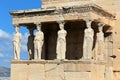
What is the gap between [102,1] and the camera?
21.5 meters

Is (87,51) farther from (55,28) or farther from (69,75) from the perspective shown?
(55,28)

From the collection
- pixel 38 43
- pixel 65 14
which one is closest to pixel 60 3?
pixel 65 14

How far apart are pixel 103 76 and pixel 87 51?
5.57 feet

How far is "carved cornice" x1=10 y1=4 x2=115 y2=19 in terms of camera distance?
19516mm

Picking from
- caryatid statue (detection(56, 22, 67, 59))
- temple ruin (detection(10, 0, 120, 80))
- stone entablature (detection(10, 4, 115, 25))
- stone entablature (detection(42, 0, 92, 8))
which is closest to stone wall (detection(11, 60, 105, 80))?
temple ruin (detection(10, 0, 120, 80))

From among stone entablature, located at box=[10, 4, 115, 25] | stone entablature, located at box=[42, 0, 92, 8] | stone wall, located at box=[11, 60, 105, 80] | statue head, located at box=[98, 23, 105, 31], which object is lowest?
stone wall, located at box=[11, 60, 105, 80]

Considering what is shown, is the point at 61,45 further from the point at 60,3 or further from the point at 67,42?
the point at 60,3

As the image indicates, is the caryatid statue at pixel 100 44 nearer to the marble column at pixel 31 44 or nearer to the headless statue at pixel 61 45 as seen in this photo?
the headless statue at pixel 61 45

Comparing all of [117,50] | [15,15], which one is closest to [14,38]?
[15,15]

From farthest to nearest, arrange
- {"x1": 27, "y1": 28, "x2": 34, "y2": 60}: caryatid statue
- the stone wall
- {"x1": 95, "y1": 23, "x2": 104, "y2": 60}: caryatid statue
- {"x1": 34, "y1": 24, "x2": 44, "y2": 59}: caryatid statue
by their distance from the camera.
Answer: {"x1": 27, "y1": 28, "x2": 34, "y2": 60}: caryatid statue → {"x1": 34, "y1": 24, "x2": 44, "y2": 59}: caryatid statue → {"x1": 95, "y1": 23, "x2": 104, "y2": 60}: caryatid statue → the stone wall

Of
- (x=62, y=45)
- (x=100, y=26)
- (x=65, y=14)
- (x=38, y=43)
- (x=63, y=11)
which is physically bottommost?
(x=62, y=45)

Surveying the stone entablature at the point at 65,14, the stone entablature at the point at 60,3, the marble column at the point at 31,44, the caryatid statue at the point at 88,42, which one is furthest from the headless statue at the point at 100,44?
the marble column at the point at 31,44

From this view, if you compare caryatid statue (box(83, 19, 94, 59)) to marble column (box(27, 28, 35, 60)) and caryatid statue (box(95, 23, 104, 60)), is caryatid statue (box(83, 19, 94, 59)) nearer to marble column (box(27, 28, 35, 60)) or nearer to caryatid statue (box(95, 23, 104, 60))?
caryatid statue (box(95, 23, 104, 60))

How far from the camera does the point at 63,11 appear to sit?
66.3 feet
